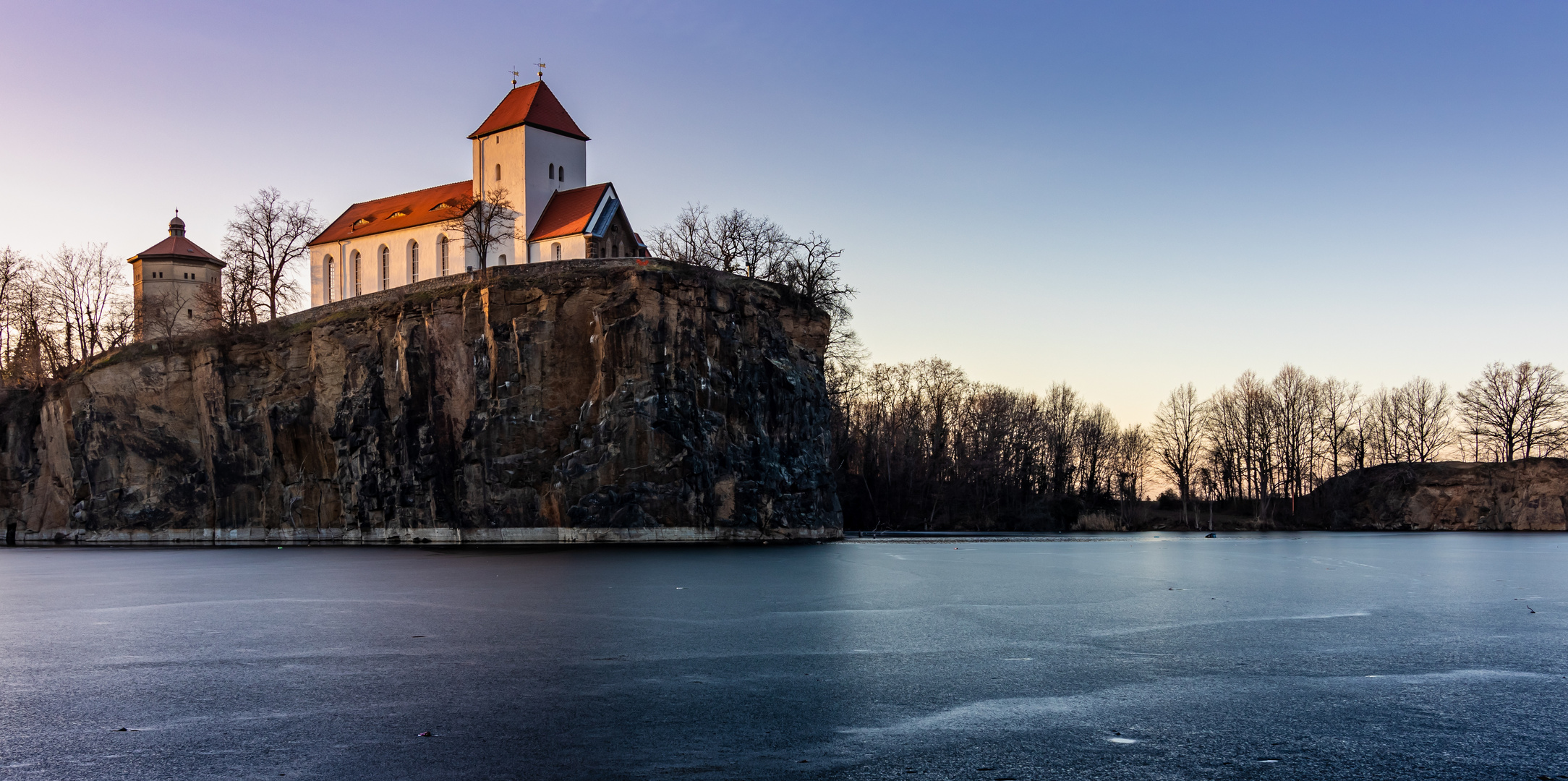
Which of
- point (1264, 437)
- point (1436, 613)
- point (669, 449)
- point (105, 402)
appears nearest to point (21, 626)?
point (1436, 613)

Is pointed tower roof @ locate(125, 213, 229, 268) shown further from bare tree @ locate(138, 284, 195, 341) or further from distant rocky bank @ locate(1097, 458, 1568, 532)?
distant rocky bank @ locate(1097, 458, 1568, 532)

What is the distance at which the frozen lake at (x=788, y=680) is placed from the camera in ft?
28.4

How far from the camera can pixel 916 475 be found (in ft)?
288

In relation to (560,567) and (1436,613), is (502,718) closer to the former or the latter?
(1436,613)

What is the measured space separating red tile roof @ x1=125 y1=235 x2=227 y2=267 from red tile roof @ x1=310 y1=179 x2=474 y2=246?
21.4 meters

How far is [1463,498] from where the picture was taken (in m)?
84.9

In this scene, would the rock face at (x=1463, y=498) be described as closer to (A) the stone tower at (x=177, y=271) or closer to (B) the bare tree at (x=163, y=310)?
(B) the bare tree at (x=163, y=310)

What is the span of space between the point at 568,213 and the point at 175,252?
48037 mm

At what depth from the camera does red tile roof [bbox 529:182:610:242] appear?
238 ft

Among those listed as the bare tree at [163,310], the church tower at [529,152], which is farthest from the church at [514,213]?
the bare tree at [163,310]

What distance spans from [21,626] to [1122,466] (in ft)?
304

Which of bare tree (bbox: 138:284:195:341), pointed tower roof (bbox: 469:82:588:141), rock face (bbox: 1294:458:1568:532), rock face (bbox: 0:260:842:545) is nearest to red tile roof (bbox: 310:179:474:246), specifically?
pointed tower roof (bbox: 469:82:588:141)

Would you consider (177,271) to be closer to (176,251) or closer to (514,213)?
(176,251)

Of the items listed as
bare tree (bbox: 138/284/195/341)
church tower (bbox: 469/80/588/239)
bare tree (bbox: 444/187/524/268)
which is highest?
church tower (bbox: 469/80/588/239)
